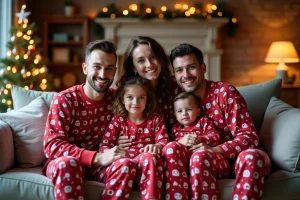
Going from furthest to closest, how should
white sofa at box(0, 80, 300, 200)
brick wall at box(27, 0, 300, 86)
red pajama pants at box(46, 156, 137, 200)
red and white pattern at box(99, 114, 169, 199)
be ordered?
brick wall at box(27, 0, 300, 86) < red and white pattern at box(99, 114, 169, 199) < white sofa at box(0, 80, 300, 200) < red pajama pants at box(46, 156, 137, 200)

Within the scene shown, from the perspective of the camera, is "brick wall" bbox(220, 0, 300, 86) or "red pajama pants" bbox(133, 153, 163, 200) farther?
"brick wall" bbox(220, 0, 300, 86)

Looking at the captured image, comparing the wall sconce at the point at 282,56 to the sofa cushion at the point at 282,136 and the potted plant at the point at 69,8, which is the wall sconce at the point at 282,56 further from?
the sofa cushion at the point at 282,136

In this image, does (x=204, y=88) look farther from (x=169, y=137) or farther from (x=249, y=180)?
(x=249, y=180)

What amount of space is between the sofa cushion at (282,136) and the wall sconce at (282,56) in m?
3.14

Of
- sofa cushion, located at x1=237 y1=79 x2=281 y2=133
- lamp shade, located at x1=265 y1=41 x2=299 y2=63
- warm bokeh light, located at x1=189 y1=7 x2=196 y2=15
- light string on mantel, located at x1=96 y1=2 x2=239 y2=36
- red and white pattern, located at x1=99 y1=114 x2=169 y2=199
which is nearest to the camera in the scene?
red and white pattern, located at x1=99 y1=114 x2=169 y2=199

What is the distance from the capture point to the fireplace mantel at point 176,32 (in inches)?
221

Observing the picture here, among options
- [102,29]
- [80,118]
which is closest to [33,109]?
[80,118]

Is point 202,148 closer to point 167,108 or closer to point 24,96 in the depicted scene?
point 167,108

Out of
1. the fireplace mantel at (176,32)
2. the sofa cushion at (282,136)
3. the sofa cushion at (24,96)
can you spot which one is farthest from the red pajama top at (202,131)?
the fireplace mantel at (176,32)

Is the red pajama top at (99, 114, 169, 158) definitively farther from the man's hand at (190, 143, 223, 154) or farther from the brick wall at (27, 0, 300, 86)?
the brick wall at (27, 0, 300, 86)

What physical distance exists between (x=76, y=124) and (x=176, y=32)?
3754 millimetres

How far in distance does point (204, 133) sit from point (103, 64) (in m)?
0.67

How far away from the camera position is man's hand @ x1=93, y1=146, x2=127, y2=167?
1954mm

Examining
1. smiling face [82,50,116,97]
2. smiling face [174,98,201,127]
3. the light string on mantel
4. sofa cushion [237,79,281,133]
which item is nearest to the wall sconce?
the light string on mantel
